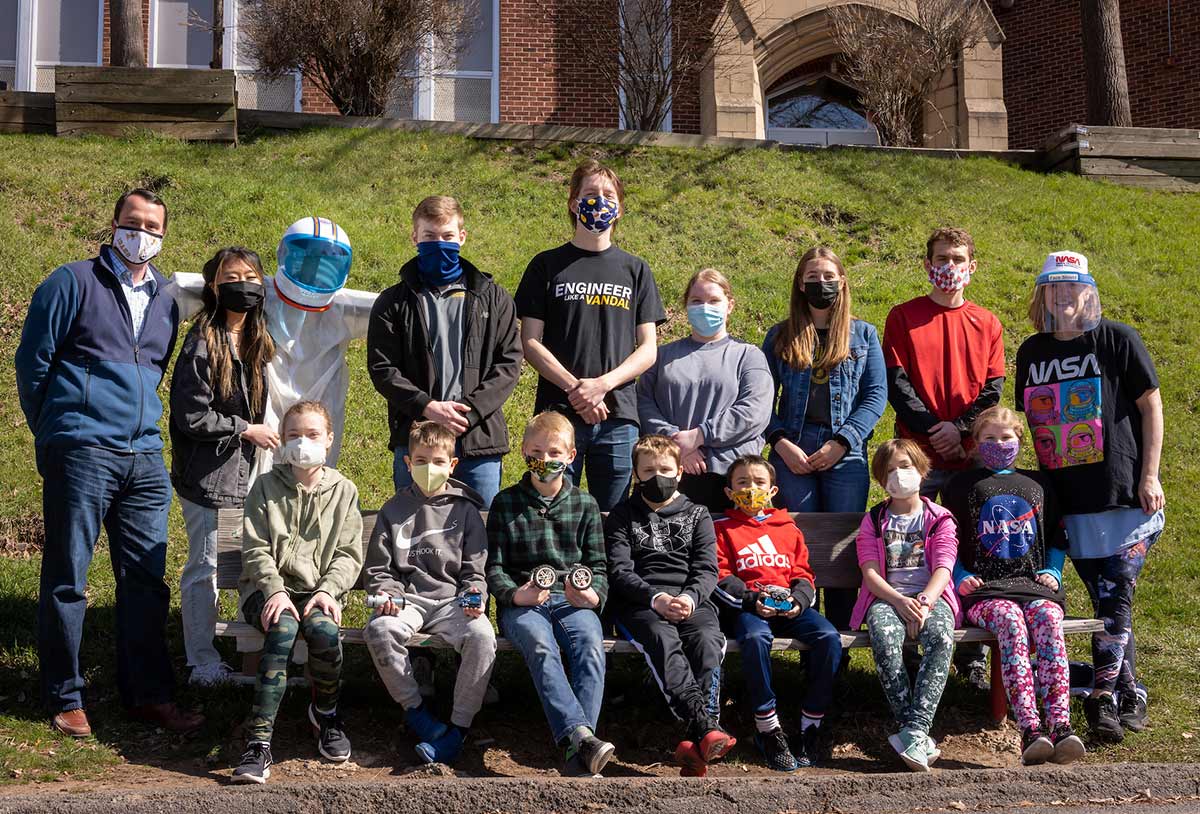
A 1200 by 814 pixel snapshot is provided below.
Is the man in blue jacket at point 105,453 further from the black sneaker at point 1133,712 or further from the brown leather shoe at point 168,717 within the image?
the black sneaker at point 1133,712

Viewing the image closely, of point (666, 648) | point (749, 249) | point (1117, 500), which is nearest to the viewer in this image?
point (666, 648)

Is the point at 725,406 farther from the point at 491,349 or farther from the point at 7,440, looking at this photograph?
the point at 7,440

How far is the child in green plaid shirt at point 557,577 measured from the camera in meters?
4.85

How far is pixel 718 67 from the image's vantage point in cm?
1798

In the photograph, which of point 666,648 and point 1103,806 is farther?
point 666,648

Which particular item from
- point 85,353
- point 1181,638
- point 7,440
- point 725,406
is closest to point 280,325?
point 85,353

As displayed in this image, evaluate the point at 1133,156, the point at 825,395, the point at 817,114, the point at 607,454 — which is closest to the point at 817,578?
the point at 825,395

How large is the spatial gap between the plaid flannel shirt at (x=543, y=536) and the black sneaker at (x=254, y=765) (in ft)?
3.83

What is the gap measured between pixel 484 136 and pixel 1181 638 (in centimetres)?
974

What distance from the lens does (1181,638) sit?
6773 millimetres

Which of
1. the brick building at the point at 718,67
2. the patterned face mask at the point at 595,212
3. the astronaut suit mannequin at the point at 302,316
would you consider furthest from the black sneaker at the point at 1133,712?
the brick building at the point at 718,67

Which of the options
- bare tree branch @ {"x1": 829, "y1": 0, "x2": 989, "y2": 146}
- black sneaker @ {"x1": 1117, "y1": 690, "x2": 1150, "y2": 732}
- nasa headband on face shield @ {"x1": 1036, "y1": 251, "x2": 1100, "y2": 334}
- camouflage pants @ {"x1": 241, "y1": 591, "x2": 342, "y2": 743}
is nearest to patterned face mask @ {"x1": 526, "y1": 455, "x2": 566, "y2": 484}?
camouflage pants @ {"x1": 241, "y1": 591, "x2": 342, "y2": 743}

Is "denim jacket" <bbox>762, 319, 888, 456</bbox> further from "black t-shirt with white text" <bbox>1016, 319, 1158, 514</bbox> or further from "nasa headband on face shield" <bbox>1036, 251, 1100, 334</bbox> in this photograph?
"nasa headband on face shield" <bbox>1036, 251, 1100, 334</bbox>

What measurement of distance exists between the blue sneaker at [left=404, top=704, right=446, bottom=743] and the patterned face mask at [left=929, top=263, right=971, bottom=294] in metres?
3.33
